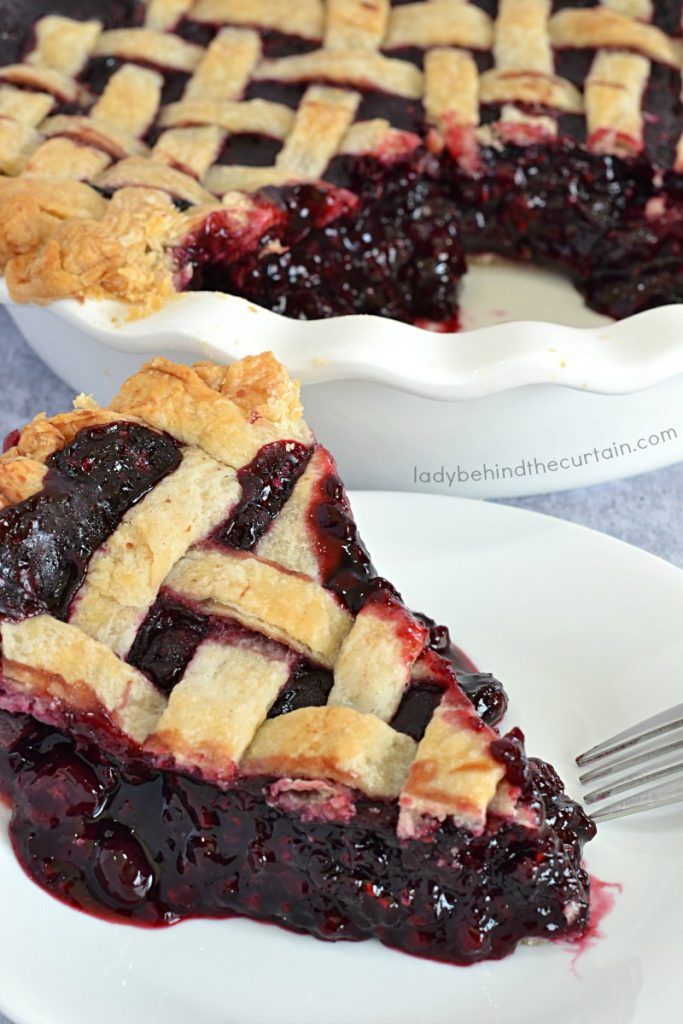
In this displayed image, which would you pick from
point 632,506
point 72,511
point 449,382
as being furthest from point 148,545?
point 632,506

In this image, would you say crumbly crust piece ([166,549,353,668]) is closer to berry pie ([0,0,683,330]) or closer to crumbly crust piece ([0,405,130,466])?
crumbly crust piece ([0,405,130,466])

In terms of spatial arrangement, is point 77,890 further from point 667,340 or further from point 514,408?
point 667,340

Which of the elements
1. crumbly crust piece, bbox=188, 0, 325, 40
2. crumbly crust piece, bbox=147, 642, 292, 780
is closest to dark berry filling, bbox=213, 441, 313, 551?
crumbly crust piece, bbox=147, 642, 292, 780

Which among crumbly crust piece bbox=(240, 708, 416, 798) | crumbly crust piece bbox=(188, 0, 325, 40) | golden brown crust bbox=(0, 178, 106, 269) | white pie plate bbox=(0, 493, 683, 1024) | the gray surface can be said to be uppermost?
crumbly crust piece bbox=(188, 0, 325, 40)

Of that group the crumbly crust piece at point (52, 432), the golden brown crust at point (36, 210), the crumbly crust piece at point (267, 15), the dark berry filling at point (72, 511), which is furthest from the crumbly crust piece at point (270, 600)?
the crumbly crust piece at point (267, 15)

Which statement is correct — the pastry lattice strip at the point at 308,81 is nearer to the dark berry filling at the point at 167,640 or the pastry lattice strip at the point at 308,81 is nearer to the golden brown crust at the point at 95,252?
the golden brown crust at the point at 95,252
